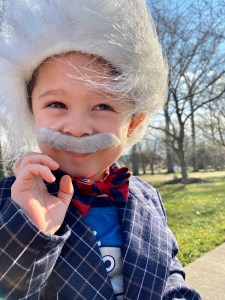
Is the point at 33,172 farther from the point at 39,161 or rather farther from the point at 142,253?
the point at 142,253

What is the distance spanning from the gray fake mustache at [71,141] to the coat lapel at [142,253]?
33 centimetres

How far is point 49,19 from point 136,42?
36cm

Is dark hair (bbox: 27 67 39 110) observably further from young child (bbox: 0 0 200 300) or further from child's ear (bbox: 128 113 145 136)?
child's ear (bbox: 128 113 145 136)

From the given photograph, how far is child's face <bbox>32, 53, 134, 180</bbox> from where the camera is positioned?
1253mm

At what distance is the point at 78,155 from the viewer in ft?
4.27

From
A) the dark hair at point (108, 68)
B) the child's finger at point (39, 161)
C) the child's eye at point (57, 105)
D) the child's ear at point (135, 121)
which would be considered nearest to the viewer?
the child's finger at point (39, 161)

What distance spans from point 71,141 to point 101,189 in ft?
0.88

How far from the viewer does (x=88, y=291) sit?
121 cm

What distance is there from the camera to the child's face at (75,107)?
1253 mm

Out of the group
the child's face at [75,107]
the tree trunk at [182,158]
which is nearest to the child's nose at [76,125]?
the child's face at [75,107]

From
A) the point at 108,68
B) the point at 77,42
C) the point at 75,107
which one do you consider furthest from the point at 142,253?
the point at 77,42

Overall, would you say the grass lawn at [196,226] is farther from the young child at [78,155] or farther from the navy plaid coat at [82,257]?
the young child at [78,155]

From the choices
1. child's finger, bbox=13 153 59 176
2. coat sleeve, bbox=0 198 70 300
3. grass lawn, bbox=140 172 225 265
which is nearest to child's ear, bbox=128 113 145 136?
child's finger, bbox=13 153 59 176

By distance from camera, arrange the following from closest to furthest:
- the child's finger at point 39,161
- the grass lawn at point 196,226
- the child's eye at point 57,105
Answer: the child's finger at point 39,161, the child's eye at point 57,105, the grass lawn at point 196,226
